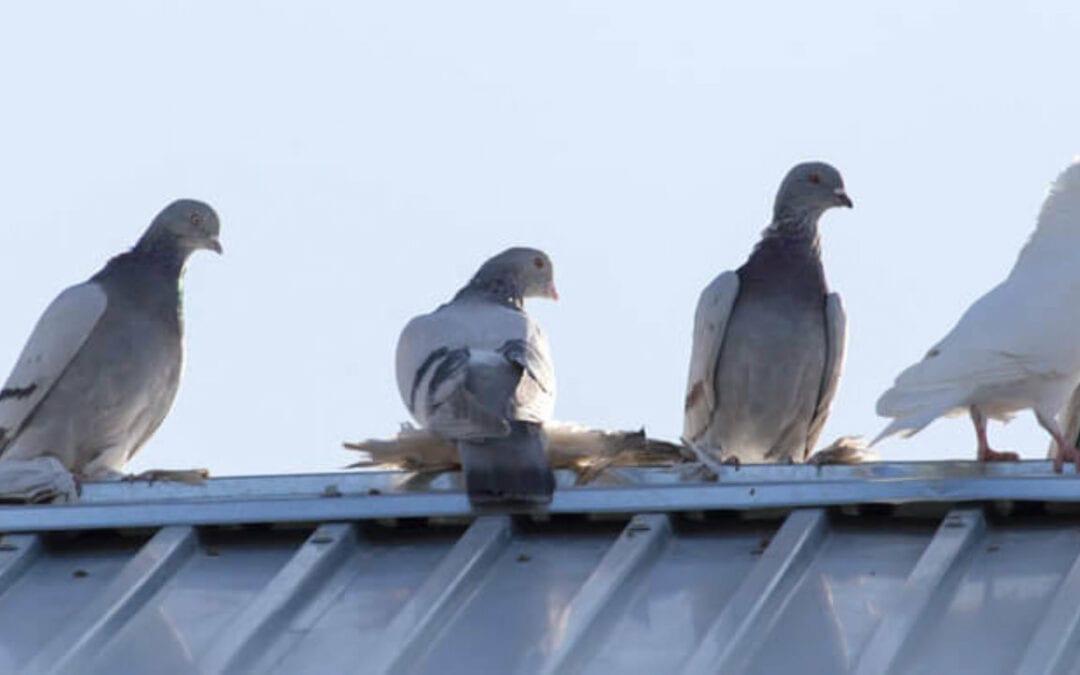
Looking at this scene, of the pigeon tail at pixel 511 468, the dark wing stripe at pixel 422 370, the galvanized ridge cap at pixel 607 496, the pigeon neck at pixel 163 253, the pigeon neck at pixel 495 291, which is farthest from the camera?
the pigeon neck at pixel 163 253

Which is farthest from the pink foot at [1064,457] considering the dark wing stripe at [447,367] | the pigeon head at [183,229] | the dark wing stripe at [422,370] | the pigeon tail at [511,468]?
the pigeon head at [183,229]

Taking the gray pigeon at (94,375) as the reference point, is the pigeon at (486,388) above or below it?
below

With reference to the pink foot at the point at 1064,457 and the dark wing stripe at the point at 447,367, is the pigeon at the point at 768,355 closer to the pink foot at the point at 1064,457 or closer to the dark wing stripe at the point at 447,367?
the dark wing stripe at the point at 447,367

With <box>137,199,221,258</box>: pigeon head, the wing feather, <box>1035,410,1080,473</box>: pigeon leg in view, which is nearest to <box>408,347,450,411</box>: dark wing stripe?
<box>1035,410,1080,473</box>: pigeon leg

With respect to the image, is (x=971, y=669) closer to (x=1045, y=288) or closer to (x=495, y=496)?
(x=495, y=496)

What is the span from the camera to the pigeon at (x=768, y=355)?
1508cm

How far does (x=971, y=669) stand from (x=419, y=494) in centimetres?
275

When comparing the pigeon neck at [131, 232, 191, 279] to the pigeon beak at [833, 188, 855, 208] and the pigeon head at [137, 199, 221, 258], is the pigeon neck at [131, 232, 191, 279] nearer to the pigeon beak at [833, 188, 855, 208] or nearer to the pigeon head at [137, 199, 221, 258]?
the pigeon head at [137, 199, 221, 258]

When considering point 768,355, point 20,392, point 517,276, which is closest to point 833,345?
point 768,355

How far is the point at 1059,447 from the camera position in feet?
A: 36.2

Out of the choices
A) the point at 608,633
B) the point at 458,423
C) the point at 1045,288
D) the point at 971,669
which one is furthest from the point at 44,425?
the point at 971,669

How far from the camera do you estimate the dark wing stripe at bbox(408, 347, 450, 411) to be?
37.3ft

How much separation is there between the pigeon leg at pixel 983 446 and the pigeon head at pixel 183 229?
5.82 m

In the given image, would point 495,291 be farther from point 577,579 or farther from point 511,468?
point 577,579
